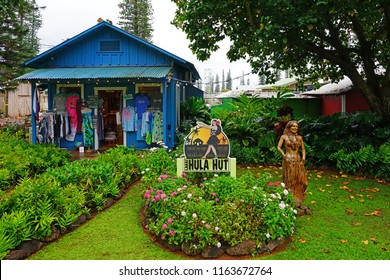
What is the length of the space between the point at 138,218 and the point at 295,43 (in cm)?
622

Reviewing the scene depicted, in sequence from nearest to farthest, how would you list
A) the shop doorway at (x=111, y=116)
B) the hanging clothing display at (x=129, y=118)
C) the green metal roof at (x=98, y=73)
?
1. the green metal roof at (x=98, y=73)
2. the hanging clothing display at (x=129, y=118)
3. the shop doorway at (x=111, y=116)

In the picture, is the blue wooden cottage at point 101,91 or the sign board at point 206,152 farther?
the blue wooden cottage at point 101,91

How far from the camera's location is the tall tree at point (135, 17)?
1379 inches

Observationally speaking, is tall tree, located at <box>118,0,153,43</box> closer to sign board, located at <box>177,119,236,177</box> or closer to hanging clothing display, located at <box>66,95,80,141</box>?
hanging clothing display, located at <box>66,95,80,141</box>

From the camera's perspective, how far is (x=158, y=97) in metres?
13.1

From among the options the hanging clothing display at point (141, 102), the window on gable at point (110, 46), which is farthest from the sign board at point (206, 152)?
the window on gable at point (110, 46)

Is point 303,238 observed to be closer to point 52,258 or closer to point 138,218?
point 138,218

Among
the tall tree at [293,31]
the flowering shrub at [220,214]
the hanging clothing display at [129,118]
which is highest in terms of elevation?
the tall tree at [293,31]

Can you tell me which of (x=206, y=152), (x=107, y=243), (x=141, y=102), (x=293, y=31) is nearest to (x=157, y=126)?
(x=141, y=102)

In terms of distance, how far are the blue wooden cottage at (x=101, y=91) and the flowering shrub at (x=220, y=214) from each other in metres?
6.94

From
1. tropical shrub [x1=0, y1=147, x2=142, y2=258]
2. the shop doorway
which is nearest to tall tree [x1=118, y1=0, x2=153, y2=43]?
the shop doorway

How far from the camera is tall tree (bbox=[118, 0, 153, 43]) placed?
1379 inches

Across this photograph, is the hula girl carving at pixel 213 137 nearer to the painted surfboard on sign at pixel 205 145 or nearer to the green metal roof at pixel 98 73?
the painted surfboard on sign at pixel 205 145

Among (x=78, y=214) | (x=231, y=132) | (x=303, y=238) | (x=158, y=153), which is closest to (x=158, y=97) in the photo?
(x=231, y=132)
